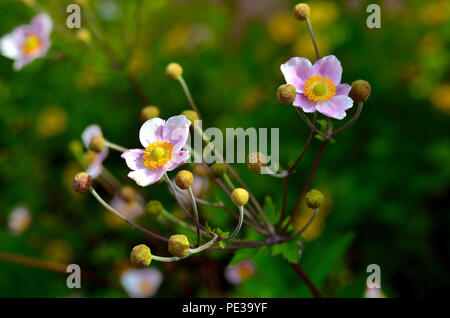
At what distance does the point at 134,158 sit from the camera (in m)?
1.29

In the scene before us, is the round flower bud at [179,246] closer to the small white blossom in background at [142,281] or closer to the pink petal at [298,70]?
the pink petal at [298,70]

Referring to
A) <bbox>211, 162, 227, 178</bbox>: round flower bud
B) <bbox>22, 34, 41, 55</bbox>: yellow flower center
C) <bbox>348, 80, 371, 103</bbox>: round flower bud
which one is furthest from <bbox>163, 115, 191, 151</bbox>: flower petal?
<bbox>22, 34, 41, 55</bbox>: yellow flower center

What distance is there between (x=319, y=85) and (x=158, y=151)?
0.49 metres

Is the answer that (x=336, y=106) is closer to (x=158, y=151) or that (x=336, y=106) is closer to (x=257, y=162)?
(x=257, y=162)

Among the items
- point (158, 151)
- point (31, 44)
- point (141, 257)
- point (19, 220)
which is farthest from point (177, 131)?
point (19, 220)

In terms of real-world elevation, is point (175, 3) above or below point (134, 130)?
above

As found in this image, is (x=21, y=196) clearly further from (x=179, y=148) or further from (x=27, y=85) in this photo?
(x=179, y=148)

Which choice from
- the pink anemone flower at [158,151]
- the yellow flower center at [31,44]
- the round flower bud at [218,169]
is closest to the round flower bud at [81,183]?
the pink anemone flower at [158,151]

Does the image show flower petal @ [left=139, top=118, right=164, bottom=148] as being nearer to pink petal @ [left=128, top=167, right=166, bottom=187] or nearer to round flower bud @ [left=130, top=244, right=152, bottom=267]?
pink petal @ [left=128, top=167, right=166, bottom=187]

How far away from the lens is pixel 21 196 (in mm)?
2861

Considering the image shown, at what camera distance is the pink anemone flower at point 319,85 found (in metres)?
1.21

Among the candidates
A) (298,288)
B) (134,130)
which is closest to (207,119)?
(134,130)

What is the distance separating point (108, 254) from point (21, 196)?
0.86m

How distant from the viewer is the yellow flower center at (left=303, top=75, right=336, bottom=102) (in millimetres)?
1221
